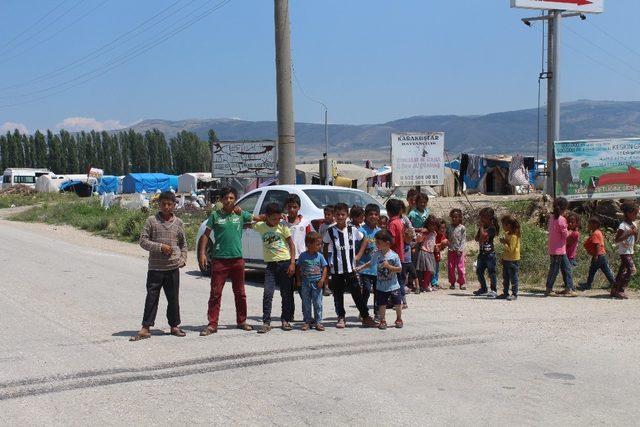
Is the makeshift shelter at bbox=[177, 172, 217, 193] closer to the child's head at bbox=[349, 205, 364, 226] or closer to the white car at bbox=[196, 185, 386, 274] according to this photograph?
the white car at bbox=[196, 185, 386, 274]

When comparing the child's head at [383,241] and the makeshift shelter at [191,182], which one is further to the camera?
the makeshift shelter at [191,182]

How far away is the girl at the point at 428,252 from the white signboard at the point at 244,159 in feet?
38.0

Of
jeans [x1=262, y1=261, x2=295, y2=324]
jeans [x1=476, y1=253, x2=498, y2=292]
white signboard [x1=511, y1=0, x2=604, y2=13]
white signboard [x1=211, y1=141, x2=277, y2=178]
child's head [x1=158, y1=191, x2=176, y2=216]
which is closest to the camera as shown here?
child's head [x1=158, y1=191, x2=176, y2=216]

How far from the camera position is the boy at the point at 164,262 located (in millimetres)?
8297

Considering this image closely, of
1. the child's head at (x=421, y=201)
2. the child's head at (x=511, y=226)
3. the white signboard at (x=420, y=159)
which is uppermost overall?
the white signboard at (x=420, y=159)

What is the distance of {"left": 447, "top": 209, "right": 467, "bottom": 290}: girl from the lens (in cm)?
1233

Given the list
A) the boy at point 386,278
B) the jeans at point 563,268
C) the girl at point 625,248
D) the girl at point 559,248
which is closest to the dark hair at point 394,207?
the boy at point 386,278

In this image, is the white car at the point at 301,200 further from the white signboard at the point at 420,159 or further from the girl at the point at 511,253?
the white signboard at the point at 420,159

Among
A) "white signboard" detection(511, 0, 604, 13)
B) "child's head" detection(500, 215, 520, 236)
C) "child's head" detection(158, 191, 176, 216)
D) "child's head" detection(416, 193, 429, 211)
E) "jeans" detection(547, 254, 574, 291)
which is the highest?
"white signboard" detection(511, 0, 604, 13)

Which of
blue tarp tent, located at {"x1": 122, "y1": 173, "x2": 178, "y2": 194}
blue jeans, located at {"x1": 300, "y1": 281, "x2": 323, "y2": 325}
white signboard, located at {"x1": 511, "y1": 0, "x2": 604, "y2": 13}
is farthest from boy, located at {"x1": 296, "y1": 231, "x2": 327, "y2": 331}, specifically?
blue tarp tent, located at {"x1": 122, "y1": 173, "x2": 178, "y2": 194}

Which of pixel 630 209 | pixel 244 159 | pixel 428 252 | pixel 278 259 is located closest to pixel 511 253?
pixel 428 252

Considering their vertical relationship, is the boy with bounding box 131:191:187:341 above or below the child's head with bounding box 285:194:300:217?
below

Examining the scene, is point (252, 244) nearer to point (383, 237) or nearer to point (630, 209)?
point (383, 237)

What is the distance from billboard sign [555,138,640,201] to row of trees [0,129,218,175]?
276 ft
